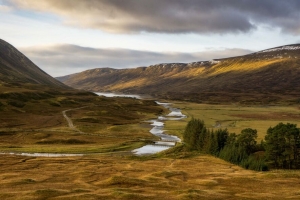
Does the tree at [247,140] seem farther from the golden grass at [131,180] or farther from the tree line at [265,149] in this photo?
the golden grass at [131,180]

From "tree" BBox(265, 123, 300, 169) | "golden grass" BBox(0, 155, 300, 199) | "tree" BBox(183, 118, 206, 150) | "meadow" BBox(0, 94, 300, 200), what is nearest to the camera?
"golden grass" BBox(0, 155, 300, 199)

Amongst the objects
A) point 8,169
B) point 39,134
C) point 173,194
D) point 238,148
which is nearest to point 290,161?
point 238,148

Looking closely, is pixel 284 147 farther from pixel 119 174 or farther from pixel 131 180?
pixel 131 180

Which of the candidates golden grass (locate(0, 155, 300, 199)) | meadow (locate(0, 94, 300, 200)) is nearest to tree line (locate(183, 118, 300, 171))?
meadow (locate(0, 94, 300, 200))

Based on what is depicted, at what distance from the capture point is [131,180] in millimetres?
65938

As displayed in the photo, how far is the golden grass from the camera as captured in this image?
174 ft

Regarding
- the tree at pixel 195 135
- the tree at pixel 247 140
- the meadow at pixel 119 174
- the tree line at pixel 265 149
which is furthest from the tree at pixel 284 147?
the tree at pixel 195 135

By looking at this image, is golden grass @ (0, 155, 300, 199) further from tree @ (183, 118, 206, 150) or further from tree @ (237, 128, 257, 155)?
tree @ (183, 118, 206, 150)

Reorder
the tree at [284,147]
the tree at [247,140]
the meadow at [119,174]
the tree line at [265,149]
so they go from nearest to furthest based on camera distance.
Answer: the meadow at [119,174] → the tree line at [265,149] → the tree at [284,147] → the tree at [247,140]

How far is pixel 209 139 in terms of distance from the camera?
120562 mm

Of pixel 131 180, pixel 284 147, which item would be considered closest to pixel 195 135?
pixel 284 147

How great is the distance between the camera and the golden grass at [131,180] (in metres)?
53.0

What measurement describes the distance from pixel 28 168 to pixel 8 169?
4.81 meters

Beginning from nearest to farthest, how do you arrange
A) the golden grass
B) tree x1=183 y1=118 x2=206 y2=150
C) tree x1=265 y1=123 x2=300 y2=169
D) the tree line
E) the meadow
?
the golden grass
the meadow
the tree line
tree x1=265 y1=123 x2=300 y2=169
tree x1=183 y1=118 x2=206 y2=150
